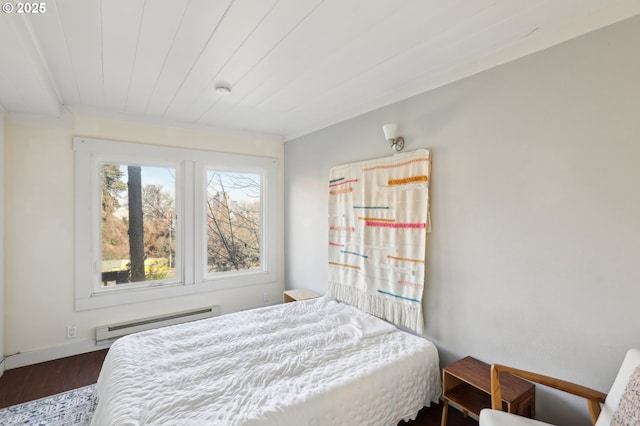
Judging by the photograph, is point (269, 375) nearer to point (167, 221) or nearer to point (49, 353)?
point (167, 221)

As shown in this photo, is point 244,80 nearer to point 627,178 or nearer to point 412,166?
point 412,166

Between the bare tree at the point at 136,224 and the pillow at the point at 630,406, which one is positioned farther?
the bare tree at the point at 136,224

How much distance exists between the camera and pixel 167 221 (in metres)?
3.36

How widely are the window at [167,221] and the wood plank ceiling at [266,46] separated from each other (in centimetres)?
67

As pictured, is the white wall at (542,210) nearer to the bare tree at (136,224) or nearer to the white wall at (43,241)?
the bare tree at (136,224)

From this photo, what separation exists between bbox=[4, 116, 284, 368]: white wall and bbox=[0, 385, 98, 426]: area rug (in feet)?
2.48

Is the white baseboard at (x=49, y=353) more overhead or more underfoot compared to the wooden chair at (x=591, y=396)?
more underfoot

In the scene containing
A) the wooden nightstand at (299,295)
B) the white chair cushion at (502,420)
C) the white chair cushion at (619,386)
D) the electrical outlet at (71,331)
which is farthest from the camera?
the wooden nightstand at (299,295)

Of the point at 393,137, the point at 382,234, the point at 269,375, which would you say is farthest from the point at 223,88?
the point at 269,375

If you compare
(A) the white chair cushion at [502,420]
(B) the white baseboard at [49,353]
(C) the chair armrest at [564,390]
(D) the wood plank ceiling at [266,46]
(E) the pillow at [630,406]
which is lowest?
(B) the white baseboard at [49,353]

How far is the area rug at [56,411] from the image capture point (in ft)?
6.40

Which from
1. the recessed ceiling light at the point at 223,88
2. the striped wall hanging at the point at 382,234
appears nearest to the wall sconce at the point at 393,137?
the striped wall hanging at the point at 382,234

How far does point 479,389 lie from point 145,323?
3.10m

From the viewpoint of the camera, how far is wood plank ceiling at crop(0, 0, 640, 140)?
4.74ft
